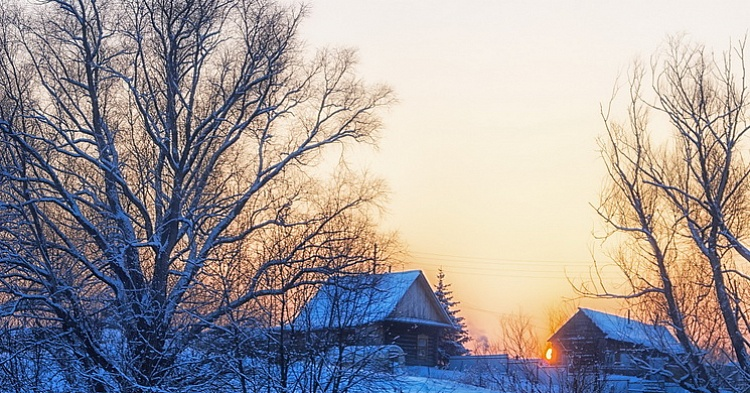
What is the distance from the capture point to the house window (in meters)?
42.0

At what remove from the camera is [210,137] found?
70.2ft

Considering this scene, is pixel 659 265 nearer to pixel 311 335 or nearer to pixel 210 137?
pixel 311 335

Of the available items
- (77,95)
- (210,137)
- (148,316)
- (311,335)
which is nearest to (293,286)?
(311,335)

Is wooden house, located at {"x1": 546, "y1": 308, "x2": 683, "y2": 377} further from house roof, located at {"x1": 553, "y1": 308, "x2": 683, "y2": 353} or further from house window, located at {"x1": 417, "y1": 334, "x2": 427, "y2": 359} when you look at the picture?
house window, located at {"x1": 417, "y1": 334, "x2": 427, "y2": 359}

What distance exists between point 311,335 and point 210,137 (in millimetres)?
8062

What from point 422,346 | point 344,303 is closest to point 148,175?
point 344,303

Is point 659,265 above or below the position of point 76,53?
below

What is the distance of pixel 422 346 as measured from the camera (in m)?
42.4

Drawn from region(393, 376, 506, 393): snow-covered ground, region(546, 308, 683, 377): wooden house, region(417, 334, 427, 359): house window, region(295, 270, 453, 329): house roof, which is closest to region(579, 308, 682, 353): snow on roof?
region(546, 308, 683, 377): wooden house

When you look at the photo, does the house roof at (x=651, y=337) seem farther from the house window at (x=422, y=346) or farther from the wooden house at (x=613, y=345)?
the house window at (x=422, y=346)

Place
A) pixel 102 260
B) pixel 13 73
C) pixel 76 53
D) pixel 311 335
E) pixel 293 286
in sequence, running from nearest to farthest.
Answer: pixel 311 335
pixel 293 286
pixel 102 260
pixel 13 73
pixel 76 53

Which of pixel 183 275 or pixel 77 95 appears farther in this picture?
pixel 77 95

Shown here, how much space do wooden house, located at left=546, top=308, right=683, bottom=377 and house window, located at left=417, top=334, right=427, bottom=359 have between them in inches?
258

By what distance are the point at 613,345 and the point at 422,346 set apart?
11.2m
